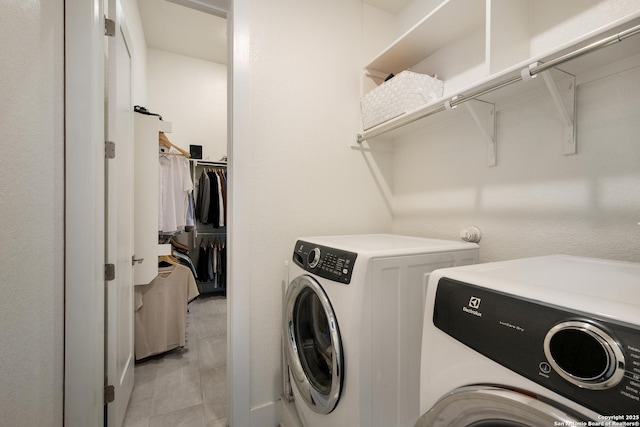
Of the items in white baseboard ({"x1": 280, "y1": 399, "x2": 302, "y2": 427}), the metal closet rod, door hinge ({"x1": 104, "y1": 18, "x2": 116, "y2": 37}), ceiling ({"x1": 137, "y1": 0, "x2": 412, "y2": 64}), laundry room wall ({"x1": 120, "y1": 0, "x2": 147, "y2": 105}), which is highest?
ceiling ({"x1": 137, "y1": 0, "x2": 412, "y2": 64})

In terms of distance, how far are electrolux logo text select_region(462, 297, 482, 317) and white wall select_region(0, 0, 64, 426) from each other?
3.65 ft

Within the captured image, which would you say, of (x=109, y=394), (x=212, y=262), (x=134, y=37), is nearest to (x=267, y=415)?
(x=109, y=394)

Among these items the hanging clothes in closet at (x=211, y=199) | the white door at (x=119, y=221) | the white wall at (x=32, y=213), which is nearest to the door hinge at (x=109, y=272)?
the white door at (x=119, y=221)

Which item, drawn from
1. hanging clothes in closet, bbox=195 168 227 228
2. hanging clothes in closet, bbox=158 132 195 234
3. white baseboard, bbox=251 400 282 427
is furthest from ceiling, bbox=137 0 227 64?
white baseboard, bbox=251 400 282 427

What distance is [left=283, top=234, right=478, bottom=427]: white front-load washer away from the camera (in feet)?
2.93

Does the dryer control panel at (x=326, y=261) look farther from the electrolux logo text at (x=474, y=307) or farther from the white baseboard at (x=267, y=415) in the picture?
the white baseboard at (x=267, y=415)

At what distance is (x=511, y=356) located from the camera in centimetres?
47

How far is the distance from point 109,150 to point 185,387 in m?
1.60

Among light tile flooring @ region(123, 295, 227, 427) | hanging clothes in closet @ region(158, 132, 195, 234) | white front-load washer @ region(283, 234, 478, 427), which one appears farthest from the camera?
hanging clothes in closet @ region(158, 132, 195, 234)

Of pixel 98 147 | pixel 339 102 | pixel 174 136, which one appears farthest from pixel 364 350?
pixel 174 136

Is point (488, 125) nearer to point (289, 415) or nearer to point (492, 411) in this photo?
point (492, 411)

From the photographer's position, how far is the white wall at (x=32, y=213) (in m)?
0.68

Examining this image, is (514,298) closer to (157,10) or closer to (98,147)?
(98,147)

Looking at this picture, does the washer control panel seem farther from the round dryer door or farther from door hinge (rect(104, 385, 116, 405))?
door hinge (rect(104, 385, 116, 405))
